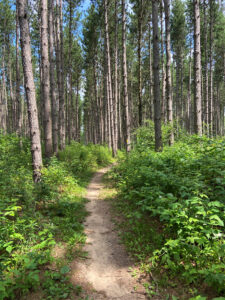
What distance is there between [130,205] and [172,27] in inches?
984

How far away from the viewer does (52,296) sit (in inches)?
103

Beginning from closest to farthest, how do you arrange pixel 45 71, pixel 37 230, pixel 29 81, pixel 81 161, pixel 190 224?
pixel 190 224
pixel 37 230
pixel 29 81
pixel 45 71
pixel 81 161

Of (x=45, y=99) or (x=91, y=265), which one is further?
(x=45, y=99)

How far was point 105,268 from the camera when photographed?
333 cm

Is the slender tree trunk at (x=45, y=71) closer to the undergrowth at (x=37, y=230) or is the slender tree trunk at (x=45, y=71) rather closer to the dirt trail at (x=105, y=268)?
the undergrowth at (x=37, y=230)

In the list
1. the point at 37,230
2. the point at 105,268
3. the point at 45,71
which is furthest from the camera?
the point at 45,71

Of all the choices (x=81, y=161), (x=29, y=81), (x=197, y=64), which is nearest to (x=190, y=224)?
(x=29, y=81)

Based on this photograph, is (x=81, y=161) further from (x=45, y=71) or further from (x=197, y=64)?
(x=197, y=64)

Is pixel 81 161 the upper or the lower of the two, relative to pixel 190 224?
upper

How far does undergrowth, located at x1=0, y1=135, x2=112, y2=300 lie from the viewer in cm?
268

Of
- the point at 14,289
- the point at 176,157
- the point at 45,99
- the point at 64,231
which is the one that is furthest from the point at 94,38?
the point at 14,289

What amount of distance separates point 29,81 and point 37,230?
14.1 ft

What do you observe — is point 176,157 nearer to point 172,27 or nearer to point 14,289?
point 14,289

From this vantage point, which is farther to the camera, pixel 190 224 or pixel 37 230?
pixel 37 230
